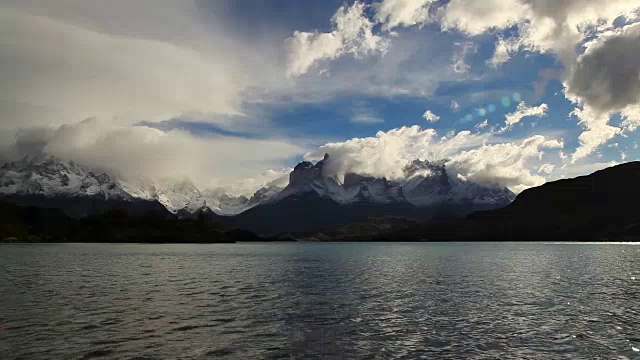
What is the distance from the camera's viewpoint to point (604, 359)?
39.6 meters

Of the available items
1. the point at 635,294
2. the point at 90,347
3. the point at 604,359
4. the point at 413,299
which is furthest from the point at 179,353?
the point at 635,294

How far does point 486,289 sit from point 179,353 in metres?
65.8

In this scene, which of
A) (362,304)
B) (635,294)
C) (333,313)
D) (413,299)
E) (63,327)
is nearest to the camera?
(63,327)

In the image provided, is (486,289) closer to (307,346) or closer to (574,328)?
(574,328)

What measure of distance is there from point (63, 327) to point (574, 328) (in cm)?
5303

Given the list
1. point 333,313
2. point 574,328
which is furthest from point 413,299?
point 574,328

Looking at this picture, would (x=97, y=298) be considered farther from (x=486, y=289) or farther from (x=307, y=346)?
(x=486, y=289)

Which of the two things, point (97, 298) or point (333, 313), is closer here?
point (333, 313)

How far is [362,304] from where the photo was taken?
70562mm

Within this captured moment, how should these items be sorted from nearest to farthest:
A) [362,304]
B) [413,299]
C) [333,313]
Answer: [333,313]
[362,304]
[413,299]

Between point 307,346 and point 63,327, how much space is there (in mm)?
25684

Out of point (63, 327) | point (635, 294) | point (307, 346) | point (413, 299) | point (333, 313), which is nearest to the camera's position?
point (307, 346)

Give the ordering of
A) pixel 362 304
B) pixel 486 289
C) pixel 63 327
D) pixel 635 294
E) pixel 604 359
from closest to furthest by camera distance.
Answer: pixel 604 359
pixel 63 327
pixel 362 304
pixel 635 294
pixel 486 289

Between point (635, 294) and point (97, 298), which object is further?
point (635, 294)
